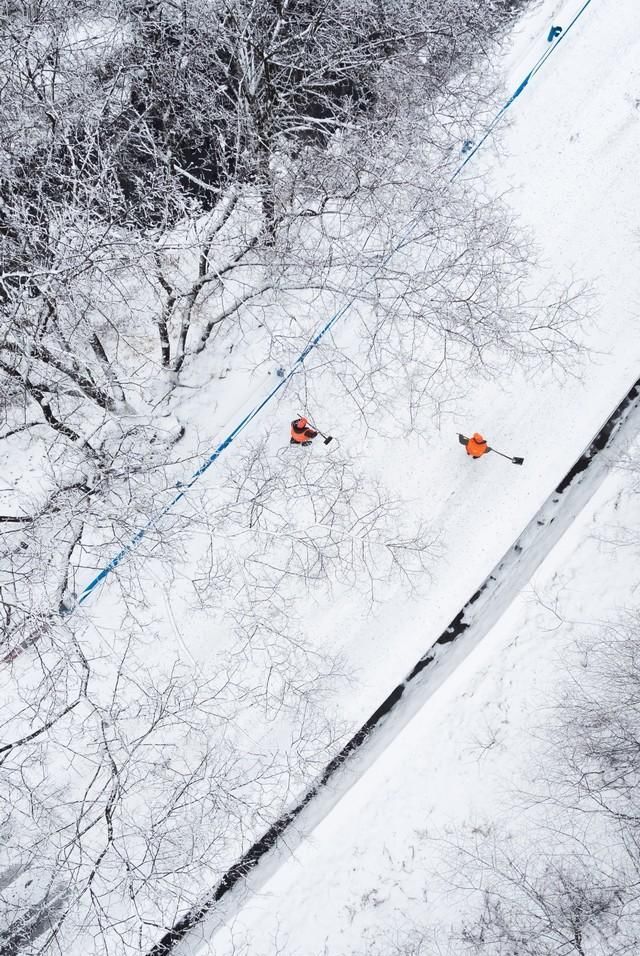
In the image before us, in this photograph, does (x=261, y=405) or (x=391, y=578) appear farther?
(x=261, y=405)

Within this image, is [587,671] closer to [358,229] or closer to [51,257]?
[358,229]

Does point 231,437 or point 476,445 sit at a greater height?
point 231,437

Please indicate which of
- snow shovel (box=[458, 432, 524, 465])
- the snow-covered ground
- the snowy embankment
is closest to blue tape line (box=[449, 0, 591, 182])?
the snow-covered ground

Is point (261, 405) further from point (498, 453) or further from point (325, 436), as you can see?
point (498, 453)

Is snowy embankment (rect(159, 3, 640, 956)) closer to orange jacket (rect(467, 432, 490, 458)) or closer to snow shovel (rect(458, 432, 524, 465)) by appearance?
snow shovel (rect(458, 432, 524, 465))

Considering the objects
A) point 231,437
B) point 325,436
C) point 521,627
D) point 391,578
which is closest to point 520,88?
point 325,436

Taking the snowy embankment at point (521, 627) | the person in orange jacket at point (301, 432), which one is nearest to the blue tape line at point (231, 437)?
the person in orange jacket at point (301, 432)
